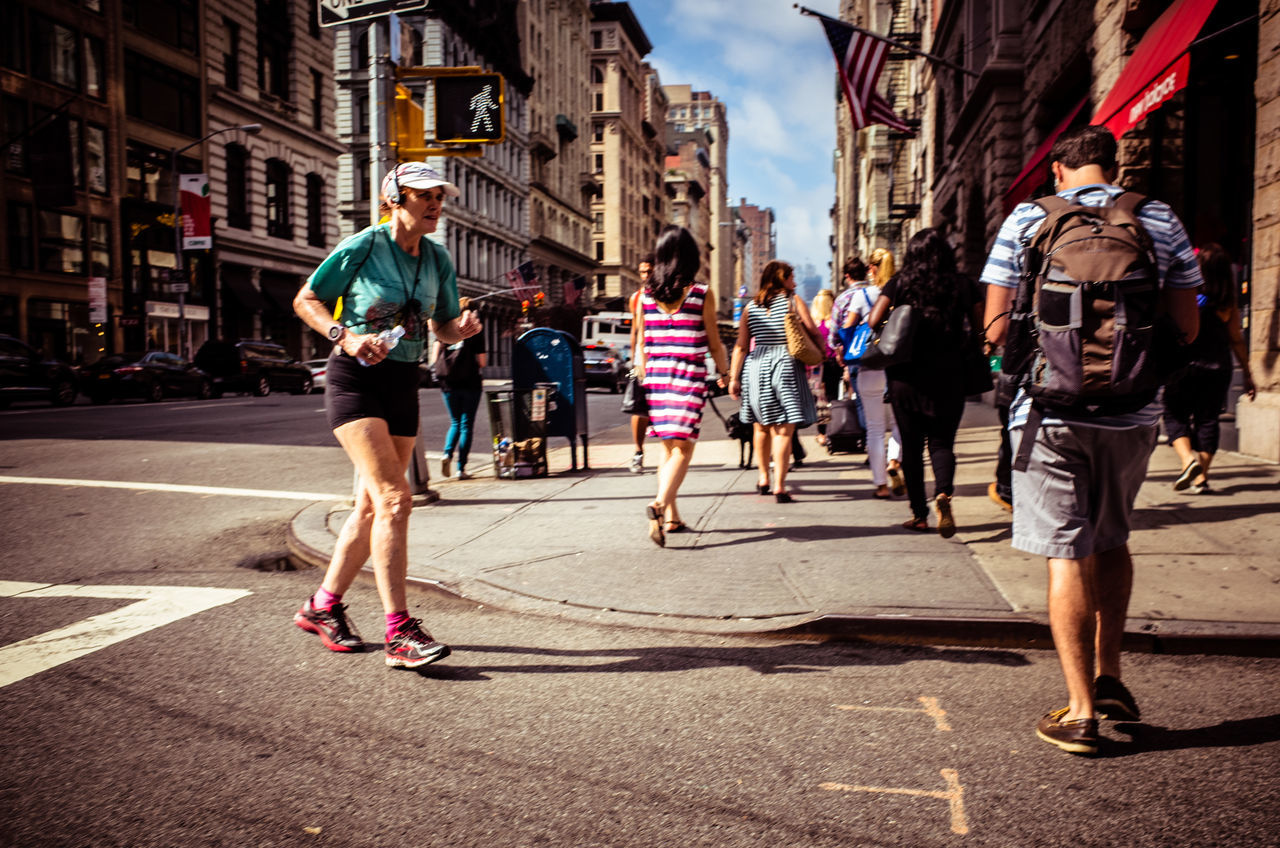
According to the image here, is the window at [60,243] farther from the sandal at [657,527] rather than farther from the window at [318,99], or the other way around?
the sandal at [657,527]

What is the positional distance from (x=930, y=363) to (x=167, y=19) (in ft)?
139

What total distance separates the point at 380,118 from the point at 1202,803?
7897mm

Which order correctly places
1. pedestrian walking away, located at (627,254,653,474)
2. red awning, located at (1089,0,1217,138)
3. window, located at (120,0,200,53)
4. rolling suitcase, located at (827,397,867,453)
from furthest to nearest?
window, located at (120,0,200,53) → rolling suitcase, located at (827,397,867,453) → red awning, located at (1089,0,1217,138) → pedestrian walking away, located at (627,254,653,474)

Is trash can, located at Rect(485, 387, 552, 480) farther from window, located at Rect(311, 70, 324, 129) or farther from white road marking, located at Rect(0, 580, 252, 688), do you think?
window, located at Rect(311, 70, 324, 129)

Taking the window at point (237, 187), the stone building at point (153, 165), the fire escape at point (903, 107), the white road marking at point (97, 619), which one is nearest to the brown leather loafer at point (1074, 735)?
the white road marking at point (97, 619)

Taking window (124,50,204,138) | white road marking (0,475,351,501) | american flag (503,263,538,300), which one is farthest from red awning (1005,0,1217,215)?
window (124,50,204,138)

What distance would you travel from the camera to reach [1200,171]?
12.6m

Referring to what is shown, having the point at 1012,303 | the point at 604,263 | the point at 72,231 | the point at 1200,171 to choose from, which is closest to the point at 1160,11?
the point at 1200,171

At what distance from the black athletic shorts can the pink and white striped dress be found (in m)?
2.43

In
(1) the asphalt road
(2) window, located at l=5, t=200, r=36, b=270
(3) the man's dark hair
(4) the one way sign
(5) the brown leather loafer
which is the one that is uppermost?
(2) window, located at l=5, t=200, r=36, b=270

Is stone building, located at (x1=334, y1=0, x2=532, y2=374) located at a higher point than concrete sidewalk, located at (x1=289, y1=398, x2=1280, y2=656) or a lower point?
higher

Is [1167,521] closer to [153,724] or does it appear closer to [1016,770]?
[1016,770]

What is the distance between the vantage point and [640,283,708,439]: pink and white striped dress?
6.46m

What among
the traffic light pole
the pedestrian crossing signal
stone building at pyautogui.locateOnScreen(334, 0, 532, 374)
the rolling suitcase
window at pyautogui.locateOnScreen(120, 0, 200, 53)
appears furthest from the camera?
stone building at pyautogui.locateOnScreen(334, 0, 532, 374)
